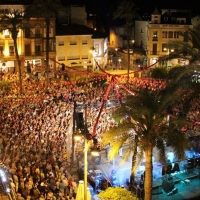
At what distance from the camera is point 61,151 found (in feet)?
90.5

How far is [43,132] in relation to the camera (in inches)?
1155

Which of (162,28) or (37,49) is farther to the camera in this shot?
(162,28)

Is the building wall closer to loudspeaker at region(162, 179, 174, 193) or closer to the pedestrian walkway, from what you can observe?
the pedestrian walkway

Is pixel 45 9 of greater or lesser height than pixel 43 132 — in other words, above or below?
above

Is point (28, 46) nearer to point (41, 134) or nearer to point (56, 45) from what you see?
point (56, 45)

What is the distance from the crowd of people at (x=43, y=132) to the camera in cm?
2220

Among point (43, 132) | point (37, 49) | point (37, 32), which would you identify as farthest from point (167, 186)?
point (37, 32)

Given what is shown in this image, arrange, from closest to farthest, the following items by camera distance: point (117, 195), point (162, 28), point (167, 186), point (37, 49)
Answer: point (117, 195)
point (167, 186)
point (37, 49)
point (162, 28)

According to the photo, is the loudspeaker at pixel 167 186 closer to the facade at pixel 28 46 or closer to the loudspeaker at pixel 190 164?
the loudspeaker at pixel 190 164

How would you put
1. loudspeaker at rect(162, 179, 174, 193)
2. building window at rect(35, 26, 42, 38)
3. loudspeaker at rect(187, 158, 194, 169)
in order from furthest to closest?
building window at rect(35, 26, 42, 38) → loudspeaker at rect(187, 158, 194, 169) → loudspeaker at rect(162, 179, 174, 193)

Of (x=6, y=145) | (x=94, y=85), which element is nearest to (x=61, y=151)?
(x=6, y=145)

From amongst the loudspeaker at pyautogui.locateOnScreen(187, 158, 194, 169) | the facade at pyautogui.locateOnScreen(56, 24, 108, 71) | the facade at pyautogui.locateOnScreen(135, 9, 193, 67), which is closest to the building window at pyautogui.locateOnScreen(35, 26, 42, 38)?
the facade at pyautogui.locateOnScreen(56, 24, 108, 71)

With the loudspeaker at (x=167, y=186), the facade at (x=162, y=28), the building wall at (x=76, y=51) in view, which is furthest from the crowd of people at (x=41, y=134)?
the facade at (x=162, y=28)

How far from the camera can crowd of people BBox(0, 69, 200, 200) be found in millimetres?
22203
